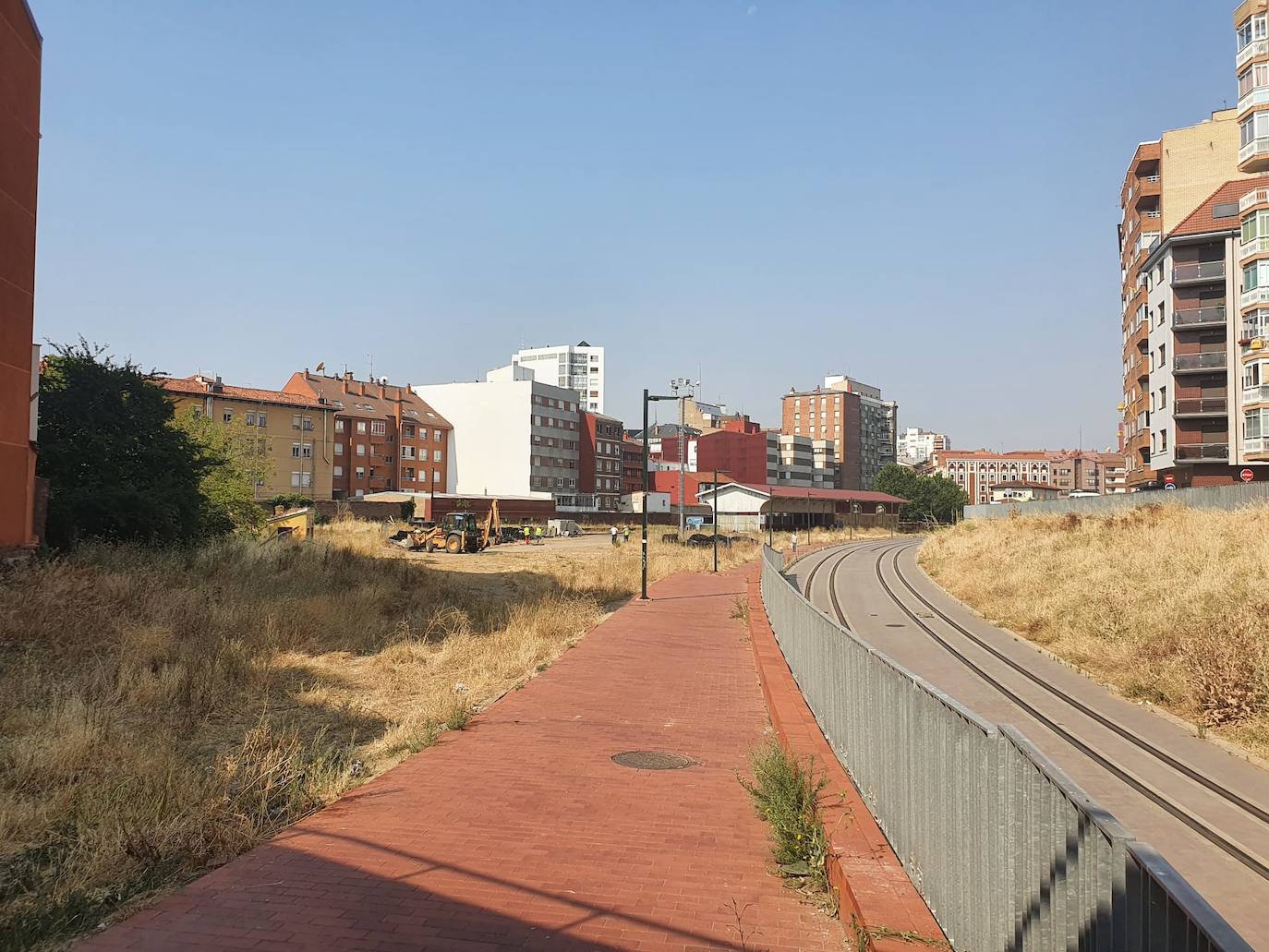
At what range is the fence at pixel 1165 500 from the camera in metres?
31.0

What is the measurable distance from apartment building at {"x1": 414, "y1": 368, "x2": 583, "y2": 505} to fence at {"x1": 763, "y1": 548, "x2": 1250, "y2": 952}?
331ft

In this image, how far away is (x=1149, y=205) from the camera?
63844 mm

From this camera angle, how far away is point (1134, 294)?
67125mm

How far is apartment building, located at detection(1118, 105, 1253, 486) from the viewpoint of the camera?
57781 mm

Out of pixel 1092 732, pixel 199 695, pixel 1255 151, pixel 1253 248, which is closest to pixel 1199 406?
pixel 1253 248

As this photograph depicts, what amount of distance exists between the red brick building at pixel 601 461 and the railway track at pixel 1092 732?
91516 mm

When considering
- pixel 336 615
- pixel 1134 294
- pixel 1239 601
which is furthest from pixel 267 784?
pixel 1134 294

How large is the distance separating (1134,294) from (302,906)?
74830mm

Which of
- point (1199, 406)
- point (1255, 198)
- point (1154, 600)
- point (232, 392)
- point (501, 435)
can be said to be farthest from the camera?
point (501, 435)

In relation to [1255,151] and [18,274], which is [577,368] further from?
[18,274]

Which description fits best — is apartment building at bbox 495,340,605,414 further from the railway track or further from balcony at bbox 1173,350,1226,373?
the railway track

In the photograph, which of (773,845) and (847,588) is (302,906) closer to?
(773,845)

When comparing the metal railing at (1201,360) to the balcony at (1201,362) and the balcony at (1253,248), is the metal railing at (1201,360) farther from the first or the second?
the balcony at (1253,248)

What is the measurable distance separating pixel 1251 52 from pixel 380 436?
7889 cm
